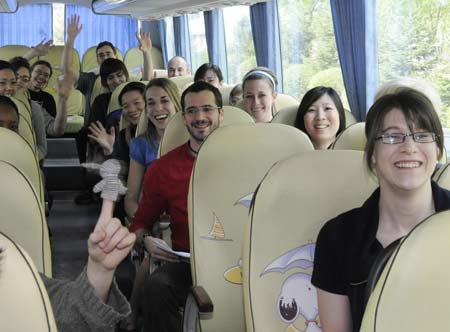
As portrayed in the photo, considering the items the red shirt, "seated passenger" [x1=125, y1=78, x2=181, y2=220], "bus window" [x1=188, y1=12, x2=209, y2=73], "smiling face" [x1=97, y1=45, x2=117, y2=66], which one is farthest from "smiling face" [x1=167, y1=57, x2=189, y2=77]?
the red shirt

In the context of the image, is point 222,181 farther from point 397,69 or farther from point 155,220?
point 397,69

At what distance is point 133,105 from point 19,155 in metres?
1.90

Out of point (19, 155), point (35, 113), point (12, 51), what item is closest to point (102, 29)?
point (12, 51)

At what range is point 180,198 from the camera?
3.06 metres

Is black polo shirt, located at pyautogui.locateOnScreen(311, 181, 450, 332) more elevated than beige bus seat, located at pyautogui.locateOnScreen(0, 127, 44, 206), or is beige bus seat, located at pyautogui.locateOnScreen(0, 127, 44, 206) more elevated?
beige bus seat, located at pyautogui.locateOnScreen(0, 127, 44, 206)

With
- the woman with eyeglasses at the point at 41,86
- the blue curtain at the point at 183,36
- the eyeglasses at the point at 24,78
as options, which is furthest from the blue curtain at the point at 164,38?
the eyeglasses at the point at 24,78

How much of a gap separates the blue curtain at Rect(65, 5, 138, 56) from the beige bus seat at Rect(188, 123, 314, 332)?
1176 cm

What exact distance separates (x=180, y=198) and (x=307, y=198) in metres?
1.08

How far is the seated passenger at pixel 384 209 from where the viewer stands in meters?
1.79

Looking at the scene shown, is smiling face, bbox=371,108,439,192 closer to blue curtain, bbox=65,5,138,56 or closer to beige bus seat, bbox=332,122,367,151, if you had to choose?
beige bus seat, bbox=332,122,367,151

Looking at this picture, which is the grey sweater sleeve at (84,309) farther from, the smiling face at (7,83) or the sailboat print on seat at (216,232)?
the smiling face at (7,83)

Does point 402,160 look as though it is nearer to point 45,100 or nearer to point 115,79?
point 115,79

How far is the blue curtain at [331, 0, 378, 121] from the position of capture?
5.00 m

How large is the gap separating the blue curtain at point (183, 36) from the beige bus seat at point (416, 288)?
9.57 metres
